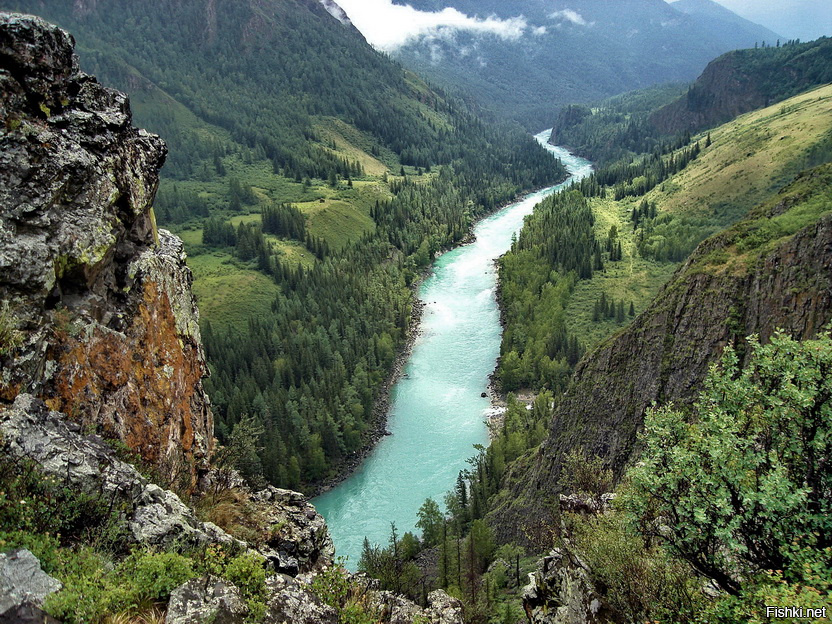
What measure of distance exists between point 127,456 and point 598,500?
2213 cm

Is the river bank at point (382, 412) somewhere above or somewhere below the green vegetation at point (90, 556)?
below

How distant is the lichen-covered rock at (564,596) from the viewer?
1940cm

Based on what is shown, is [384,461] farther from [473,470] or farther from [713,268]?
[713,268]

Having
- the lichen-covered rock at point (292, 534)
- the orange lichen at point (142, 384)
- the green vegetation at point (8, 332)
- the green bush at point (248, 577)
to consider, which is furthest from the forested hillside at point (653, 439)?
the green vegetation at point (8, 332)

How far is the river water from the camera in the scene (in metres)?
70.5

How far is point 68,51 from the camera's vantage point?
17844 millimetres

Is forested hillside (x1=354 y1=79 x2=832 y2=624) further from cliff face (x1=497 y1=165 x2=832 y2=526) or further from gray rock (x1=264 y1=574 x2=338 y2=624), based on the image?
gray rock (x1=264 y1=574 x2=338 y2=624)

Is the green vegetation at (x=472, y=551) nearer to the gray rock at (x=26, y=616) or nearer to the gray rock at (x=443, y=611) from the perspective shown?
the gray rock at (x=443, y=611)

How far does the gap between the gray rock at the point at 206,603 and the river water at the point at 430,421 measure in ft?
164

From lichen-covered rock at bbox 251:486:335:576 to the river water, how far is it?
37.6m

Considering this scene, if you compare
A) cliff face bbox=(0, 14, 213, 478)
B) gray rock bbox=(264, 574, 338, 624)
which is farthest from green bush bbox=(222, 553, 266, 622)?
cliff face bbox=(0, 14, 213, 478)

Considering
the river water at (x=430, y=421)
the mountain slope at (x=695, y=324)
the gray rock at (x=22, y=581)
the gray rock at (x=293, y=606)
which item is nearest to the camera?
the gray rock at (x=22, y=581)

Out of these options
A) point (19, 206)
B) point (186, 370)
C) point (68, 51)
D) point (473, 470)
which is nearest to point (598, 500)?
point (186, 370)

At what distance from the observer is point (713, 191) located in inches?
5915
